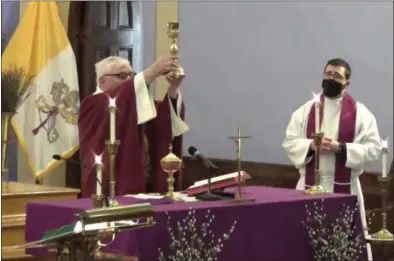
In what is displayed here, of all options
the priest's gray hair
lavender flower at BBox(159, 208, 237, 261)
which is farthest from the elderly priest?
lavender flower at BBox(159, 208, 237, 261)

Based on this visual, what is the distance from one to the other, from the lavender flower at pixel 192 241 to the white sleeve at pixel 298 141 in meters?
1.68

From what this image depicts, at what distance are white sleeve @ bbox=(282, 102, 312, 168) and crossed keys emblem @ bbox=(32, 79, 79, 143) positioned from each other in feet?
7.89

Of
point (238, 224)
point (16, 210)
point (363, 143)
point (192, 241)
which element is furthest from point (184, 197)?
point (363, 143)

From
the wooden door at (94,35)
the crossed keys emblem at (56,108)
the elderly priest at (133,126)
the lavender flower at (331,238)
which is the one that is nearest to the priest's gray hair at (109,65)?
Answer: the elderly priest at (133,126)

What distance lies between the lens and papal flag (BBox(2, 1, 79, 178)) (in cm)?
711

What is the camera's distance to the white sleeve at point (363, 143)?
509 centimetres

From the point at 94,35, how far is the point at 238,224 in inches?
158

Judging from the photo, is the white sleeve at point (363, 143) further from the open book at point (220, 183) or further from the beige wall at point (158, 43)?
the beige wall at point (158, 43)

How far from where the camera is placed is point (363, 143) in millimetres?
5195

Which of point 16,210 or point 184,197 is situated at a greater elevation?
point 184,197

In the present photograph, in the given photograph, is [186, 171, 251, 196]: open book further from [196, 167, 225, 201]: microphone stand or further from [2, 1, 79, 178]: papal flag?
[2, 1, 79, 178]: papal flag

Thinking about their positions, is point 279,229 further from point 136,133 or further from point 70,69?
point 70,69

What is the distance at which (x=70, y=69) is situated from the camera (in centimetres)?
721

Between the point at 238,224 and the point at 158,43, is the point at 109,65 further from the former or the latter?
the point at 158,43
